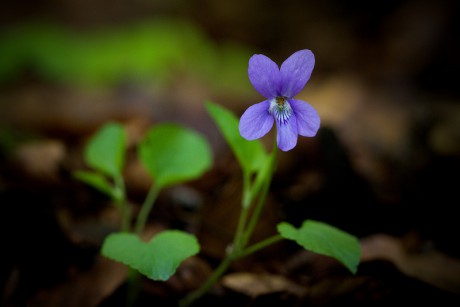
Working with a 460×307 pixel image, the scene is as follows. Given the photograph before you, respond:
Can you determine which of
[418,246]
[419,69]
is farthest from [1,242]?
[419,69]

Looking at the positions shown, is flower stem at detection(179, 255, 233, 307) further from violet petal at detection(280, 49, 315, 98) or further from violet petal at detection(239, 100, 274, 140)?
violet petal at detection(280, 49, 315, 98)

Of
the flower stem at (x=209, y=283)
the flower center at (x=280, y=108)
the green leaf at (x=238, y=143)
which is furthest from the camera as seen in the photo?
the green leaf at (x=238, y=143)

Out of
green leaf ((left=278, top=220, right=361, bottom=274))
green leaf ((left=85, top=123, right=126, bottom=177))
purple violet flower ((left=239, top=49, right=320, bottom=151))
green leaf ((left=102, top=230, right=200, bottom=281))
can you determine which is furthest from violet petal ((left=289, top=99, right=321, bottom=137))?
green leaf ((left=85, top=123, right=126, bottom=177))

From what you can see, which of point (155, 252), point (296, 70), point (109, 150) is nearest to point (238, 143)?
point (296, 70)

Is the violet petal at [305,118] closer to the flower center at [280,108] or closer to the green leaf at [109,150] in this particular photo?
the flower center at [280,108]

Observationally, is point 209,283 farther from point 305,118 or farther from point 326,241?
point 305,118

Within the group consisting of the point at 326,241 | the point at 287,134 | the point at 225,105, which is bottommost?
the point at 326,241

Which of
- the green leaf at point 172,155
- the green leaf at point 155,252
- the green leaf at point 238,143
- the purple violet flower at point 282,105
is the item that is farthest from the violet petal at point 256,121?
the green leaf at point 172,155
